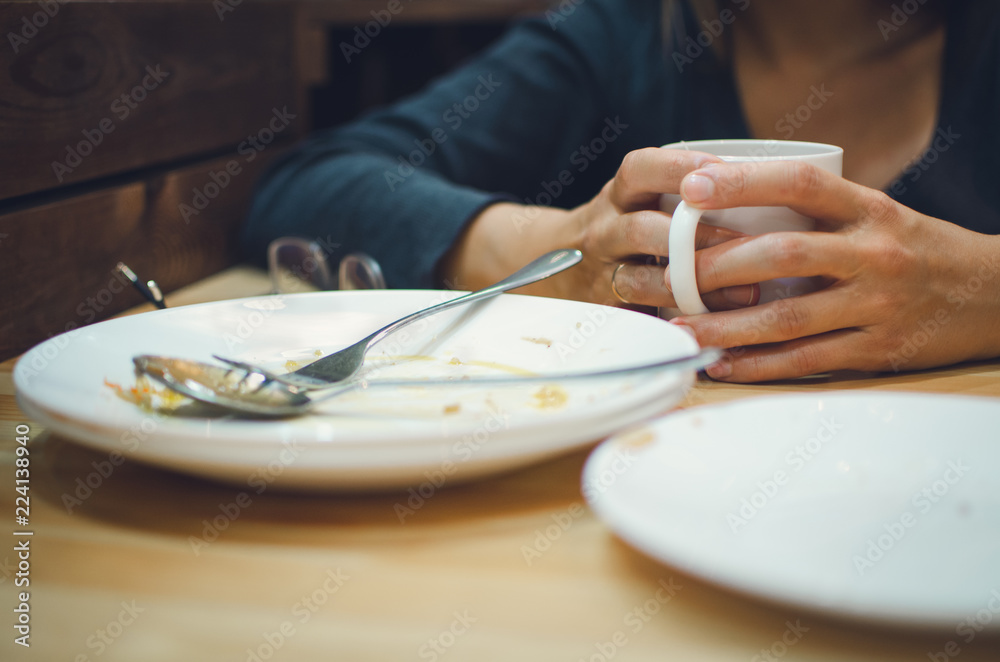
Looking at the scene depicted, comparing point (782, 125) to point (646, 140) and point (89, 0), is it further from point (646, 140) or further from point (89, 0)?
point (89, 0)

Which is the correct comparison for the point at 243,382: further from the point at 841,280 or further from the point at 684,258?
the point at 841,280

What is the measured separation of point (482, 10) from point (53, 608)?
1.66 m

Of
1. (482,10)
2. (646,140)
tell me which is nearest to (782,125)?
(646,140)

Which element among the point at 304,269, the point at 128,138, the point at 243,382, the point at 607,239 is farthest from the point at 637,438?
the point at 128,138

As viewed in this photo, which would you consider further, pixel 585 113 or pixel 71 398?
pixel 585 113

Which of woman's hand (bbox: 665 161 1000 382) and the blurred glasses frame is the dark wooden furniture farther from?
woman's hand (bbox: 665 161 1000 382)

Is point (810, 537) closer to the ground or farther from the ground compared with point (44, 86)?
closer to the ground

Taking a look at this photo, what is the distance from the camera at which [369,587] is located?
0.35 meters

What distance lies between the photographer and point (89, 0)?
0.85 metres

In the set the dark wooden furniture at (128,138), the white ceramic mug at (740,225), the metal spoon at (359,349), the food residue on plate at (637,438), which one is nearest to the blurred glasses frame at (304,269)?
the dark wooden furniture at (128,138)

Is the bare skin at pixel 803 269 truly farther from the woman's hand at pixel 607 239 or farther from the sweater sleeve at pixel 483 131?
the sweater sleeve at pixel 483 131

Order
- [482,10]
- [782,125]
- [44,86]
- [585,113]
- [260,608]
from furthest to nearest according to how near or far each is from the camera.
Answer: [482,10] < [585,113] < [782,125] < [44,86] < [260,608]

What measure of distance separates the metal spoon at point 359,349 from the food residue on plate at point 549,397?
12 centimetres

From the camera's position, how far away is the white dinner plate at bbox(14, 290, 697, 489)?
1.18 ft
